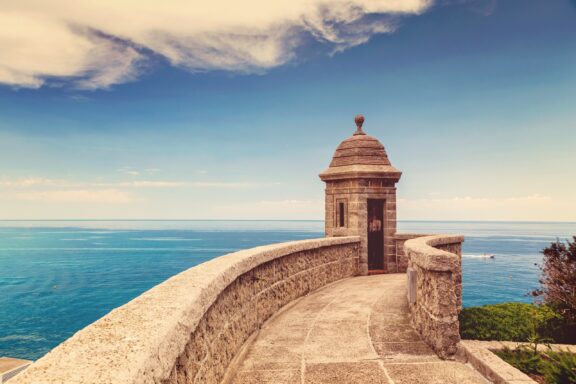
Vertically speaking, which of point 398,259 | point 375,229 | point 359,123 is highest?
point 359,123

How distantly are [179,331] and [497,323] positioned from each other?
609 cm

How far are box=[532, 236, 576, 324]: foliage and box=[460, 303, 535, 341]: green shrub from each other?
562 mm

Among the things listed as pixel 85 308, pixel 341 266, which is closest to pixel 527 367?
pixel 341 266

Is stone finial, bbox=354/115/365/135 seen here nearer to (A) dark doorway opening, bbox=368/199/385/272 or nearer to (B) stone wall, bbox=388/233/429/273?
(A) dark doorway opening, bbox=368/199/385/272

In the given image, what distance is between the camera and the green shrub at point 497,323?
6.41 m

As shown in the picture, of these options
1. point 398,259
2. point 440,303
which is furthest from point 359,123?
point 440,303

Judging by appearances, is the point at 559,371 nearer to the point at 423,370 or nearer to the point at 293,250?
the point at 423,370

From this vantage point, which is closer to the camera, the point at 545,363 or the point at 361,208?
the point at 545,363

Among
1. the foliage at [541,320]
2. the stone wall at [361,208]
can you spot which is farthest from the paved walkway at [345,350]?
the stone wall at [361,208]

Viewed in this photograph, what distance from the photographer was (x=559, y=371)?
4676mm

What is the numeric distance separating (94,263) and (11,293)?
32.7m

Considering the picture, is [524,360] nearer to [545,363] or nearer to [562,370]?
[545,363]

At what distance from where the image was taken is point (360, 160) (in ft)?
44.6

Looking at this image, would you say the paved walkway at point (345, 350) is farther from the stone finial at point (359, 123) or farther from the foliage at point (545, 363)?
the stone finial at point (359, 123)
